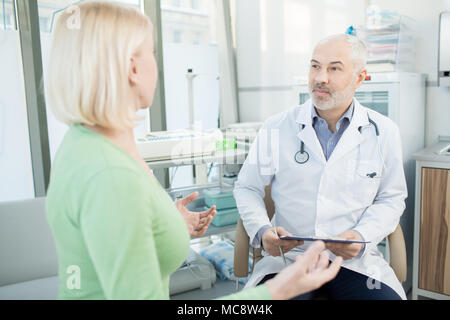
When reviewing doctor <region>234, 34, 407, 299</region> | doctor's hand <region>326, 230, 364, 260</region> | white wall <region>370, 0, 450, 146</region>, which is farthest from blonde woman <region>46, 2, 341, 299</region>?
white wall <region>370, 0, 450, 146</region>

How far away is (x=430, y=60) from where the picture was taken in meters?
2.34

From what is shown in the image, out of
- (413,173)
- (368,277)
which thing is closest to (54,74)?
(368,277)

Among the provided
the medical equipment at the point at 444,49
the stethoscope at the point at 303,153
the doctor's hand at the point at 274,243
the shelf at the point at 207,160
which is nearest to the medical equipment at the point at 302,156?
the stethoscope at the point at 303,153

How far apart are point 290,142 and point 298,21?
177 cm

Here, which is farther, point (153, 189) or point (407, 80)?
point (407, 80)

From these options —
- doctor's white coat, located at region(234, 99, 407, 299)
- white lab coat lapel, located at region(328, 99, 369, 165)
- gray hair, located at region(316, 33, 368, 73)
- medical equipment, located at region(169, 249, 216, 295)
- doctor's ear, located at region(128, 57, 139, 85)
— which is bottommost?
medical equipment, located at region(169, 249, 216, 295)

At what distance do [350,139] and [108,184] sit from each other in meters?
1.11

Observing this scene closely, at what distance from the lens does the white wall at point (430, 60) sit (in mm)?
2305

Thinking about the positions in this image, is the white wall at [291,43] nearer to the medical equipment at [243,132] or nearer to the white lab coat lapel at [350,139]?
the medical equipment at [243,132]

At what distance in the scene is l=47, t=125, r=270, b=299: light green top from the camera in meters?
0.66

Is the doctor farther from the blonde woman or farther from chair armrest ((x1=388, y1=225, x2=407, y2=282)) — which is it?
the blonde woman

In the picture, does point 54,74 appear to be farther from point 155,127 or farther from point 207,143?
point 155,127

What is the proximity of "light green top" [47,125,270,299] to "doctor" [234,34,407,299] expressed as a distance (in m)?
0.72
